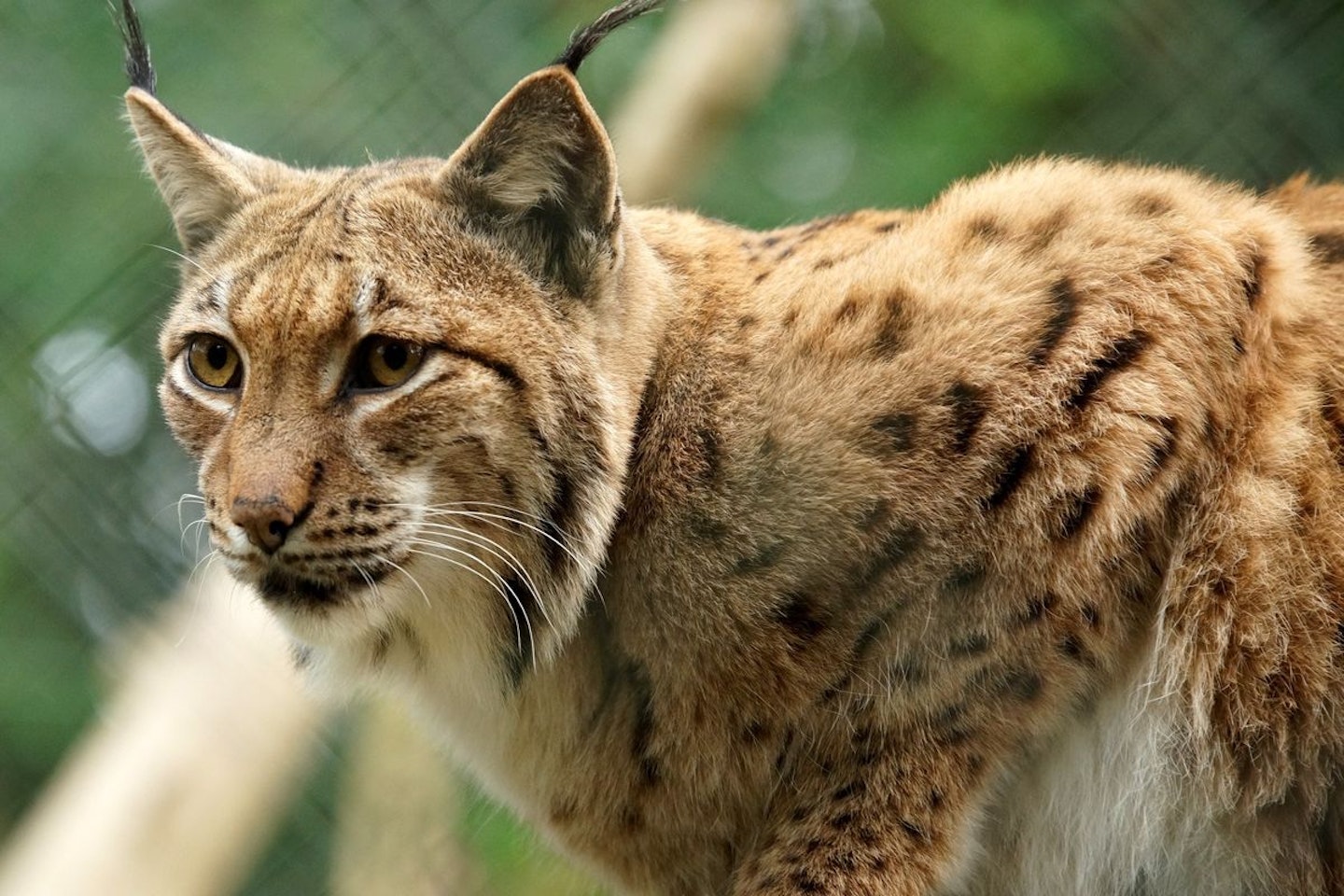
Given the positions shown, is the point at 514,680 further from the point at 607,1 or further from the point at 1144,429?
the point at 607,1

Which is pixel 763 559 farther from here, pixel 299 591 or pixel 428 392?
pixel 299 591

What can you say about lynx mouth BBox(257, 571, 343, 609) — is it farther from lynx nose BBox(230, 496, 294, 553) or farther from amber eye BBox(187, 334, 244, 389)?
amber eye BBox(187, 334, 244, 389)

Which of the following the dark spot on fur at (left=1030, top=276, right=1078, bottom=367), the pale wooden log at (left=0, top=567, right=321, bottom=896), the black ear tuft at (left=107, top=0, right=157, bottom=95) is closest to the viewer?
the dark spot on fur at (left=1030, top=276, right=1078, bottom=367)

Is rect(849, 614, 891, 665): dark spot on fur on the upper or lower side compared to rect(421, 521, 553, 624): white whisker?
lower

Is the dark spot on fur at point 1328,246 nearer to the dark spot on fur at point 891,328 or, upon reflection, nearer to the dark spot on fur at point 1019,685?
the dark spot on fur at point 891,328

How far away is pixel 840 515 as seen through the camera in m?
2.41

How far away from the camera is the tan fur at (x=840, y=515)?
2.38m

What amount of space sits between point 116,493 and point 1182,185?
325 cm

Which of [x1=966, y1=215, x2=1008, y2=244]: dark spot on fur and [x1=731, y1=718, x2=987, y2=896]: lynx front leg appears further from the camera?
[x1=966, y1=215, x2=1008, y2=244]: dark spot on fur

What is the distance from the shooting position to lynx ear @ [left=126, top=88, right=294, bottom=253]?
109 inches

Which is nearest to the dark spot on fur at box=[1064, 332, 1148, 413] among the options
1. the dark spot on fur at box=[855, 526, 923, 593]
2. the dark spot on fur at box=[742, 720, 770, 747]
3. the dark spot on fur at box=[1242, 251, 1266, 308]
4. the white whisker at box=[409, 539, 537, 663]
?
the dark spot on fur at box=[1242, 251, 1266, 308]

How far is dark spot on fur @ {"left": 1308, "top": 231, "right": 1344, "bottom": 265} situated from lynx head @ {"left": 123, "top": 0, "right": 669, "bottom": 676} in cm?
126

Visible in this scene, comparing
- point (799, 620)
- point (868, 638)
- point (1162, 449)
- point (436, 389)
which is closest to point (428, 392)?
point (436, 389)

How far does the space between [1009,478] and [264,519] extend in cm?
119
